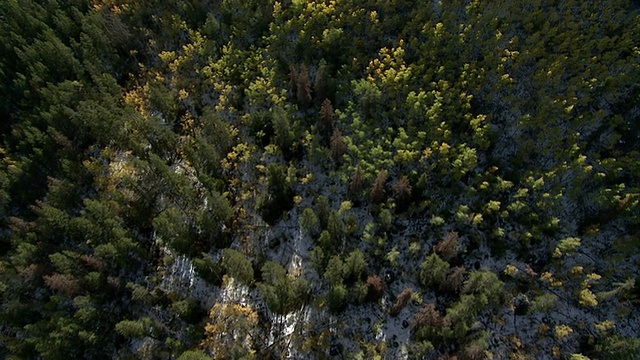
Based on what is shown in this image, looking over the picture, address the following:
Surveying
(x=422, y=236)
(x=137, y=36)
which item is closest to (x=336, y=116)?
(x=422, y=236)

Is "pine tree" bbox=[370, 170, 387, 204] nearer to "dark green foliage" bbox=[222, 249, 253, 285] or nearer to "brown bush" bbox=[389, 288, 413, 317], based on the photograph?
"brown bush" bbox=[389, 288, 413, 317]

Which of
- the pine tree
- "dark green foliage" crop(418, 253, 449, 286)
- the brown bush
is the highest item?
the pine tree

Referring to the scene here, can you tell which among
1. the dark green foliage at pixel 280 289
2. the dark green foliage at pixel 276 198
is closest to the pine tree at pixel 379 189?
the dark green foliage at pixel 276 198

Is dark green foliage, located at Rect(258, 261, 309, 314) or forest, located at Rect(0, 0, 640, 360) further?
forest, located at Rect(0, 0, 640, 360)

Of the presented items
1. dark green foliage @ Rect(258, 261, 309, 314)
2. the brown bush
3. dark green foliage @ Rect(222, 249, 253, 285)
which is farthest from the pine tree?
dark green foliage @ Rect(222, 249, 253, 285)

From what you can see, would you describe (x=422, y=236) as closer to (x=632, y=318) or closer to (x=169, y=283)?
(x=632, y=318)
